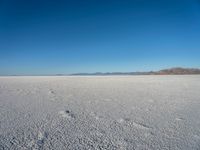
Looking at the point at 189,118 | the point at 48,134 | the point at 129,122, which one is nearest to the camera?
the point at 48,134

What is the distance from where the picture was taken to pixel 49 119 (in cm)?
239

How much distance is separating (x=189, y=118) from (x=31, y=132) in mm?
2227

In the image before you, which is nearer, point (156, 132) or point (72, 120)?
point (156, 132)

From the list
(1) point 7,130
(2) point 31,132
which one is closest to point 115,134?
(2) point 31,132

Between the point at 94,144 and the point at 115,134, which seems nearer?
the point at 94,144

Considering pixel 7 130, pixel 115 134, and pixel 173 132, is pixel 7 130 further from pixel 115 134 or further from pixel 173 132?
pixel 173 132

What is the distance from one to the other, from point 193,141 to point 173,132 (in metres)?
0.26

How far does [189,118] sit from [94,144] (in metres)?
1.66

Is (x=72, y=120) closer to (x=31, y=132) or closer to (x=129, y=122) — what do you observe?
(x=31, y=132)

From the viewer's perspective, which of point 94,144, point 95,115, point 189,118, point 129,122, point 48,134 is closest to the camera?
point 94,144

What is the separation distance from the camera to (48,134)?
5.99 feet

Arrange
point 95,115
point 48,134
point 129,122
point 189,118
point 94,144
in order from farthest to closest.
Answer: point 95,115, point 189,118, point 129,122, point 48,134, point 94,144

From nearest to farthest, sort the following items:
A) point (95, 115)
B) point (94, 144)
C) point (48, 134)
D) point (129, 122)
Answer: point (94, 144) < point (48, 134) < point (129, 122) < point (95, 115)

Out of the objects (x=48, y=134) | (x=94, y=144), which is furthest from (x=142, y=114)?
(x=48, y=134)
